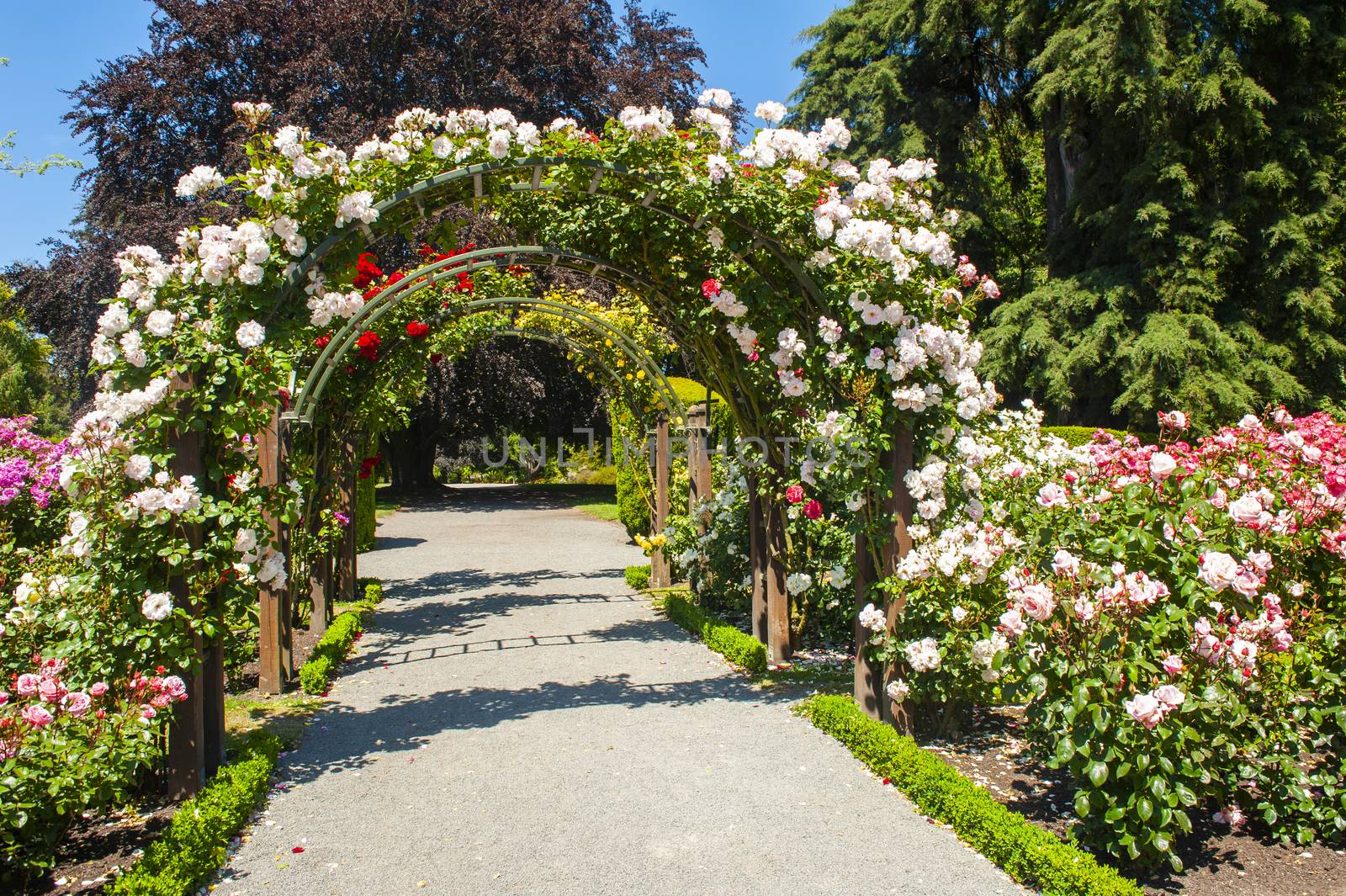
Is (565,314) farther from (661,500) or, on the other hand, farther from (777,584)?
(777,584)

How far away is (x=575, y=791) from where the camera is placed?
13.0 ft

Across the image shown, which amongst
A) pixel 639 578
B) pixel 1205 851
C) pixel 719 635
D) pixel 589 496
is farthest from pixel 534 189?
pixel 589 496

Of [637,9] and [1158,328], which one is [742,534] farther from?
[637,9]

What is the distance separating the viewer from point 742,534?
23.5 ft

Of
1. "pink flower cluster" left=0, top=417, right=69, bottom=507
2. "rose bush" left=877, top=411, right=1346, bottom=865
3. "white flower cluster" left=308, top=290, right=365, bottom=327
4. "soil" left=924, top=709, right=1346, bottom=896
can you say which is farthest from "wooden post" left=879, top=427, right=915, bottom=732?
"pink flower cluster" left=0, top=417, right=69, bottom=507

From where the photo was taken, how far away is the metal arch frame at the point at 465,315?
6.54m

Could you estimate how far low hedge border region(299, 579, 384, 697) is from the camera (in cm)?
568

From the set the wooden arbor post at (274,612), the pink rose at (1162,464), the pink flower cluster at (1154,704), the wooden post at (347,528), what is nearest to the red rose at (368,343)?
the wooden arbor post at (274,612)

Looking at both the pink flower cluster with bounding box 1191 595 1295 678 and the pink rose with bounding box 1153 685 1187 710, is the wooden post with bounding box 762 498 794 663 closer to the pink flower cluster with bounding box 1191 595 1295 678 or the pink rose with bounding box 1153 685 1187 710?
the pink flower cluster with bounding box 1191 595 1295 678

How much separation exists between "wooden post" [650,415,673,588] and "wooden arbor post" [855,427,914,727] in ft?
16.3

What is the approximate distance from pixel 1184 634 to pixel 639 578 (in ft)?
23.0

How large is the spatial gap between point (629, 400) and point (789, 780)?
663 cm

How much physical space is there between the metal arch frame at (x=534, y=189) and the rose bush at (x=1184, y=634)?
1.80m

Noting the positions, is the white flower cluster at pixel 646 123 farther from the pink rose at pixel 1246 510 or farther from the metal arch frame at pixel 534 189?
the pink rose at pixel 1246 510
